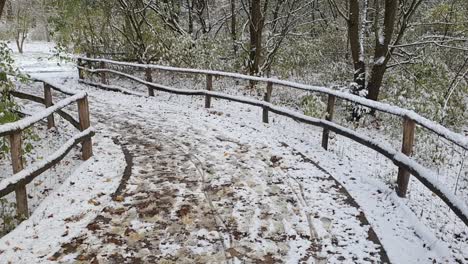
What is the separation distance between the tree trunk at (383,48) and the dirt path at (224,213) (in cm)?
708

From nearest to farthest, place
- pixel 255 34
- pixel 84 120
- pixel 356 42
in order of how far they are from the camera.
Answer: pixel 84 120, pixel 356 42, pixel 255 34

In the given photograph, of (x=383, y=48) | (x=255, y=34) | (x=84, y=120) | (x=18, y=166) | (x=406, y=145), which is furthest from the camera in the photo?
(x=255, y=34)

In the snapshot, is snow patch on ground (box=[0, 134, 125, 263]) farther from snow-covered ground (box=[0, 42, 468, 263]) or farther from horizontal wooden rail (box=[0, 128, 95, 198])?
horizontal wooden rail (box=[0, 128, 95, 198])

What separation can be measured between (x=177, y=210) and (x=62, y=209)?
1.62 meters

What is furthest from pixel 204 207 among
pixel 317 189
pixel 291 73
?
pixel 291 73

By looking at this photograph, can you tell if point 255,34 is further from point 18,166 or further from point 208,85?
point 18,166

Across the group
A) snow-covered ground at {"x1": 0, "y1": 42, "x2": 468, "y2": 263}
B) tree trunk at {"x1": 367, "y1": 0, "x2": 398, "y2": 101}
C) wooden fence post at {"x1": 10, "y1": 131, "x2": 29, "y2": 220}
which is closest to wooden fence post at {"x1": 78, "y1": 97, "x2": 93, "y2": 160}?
snow-covered ground at {"x1": 0, "y1": 42, "x2": 468, "y2": 263}

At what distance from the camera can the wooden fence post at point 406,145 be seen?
5.78 metres

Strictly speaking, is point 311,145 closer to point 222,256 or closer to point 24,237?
point 222,256

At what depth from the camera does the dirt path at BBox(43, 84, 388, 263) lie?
4527mm

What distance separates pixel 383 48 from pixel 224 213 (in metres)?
10.5

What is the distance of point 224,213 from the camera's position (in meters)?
5.48

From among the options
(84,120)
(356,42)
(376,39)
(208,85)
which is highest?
(376,39)

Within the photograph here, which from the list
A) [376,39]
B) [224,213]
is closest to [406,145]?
[224,213]
